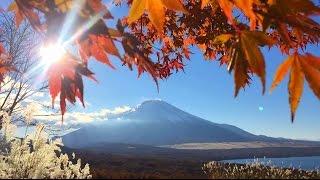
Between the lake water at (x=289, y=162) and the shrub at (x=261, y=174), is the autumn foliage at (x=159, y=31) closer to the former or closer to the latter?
the shrub at (x=261, y=174)

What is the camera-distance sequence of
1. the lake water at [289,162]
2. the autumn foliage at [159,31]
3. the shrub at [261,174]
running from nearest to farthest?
1. the autumn foliage at [159,31]
2. the shrub at [261,174]
3. the lake water at [289,162]

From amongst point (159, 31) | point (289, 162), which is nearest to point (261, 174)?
point (159, 31)

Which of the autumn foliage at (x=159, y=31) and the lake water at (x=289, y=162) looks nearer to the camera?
the autumn foliage at (x=159, y=31)

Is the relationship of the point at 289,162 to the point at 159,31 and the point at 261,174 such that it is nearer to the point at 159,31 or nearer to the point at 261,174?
the point at 261,174

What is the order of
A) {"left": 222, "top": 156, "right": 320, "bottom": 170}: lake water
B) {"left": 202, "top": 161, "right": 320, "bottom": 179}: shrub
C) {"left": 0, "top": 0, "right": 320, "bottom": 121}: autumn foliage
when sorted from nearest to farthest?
1. {"left": 0, "top": 0, "right": 320, "bottom": 121}: autumn foliage
2. {"left": 202, "top": 161, "right": 320, "bottom": 179}: shrub
3. {"left": 222, "top": 156, "right": 320, "bottom": 170}: lake water

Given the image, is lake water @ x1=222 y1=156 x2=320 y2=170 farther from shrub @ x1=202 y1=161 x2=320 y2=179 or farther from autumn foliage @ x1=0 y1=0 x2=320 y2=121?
autumn foliage @ x1=0 y1=0 x2=320 y2=121

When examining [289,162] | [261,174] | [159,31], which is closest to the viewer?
[159,31]

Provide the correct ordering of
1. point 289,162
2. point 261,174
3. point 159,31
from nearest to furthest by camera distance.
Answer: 1. point 159,31
2. point 261,174
3. point 289,162

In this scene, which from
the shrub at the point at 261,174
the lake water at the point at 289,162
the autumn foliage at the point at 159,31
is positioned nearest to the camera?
the autumn foliage at the point at 159,31

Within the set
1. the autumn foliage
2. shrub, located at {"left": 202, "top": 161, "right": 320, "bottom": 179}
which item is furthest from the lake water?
the autumn foliage

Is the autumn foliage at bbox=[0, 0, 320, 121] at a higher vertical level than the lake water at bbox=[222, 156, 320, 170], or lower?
higher

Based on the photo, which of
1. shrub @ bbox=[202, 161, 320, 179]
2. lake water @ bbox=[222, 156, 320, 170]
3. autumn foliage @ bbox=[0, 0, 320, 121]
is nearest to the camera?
autumn foliage @ bbox=[0, 0, 320, 121]

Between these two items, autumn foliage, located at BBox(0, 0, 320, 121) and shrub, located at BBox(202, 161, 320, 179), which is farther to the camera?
shrub, located at BBox(202, 161, 320, 179)

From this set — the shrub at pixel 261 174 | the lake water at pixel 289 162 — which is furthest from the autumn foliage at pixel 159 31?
the lake water at pixel 289 162
